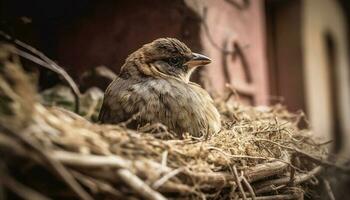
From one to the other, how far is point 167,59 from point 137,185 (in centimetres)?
134

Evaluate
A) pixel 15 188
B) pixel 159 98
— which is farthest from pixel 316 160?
pixel 15 188

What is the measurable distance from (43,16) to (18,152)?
2.67 meters

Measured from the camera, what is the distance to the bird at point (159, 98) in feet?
7.06

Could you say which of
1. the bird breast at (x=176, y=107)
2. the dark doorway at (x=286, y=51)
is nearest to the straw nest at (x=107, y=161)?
the bird breast at (x=176, y=107)

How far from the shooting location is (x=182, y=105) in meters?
2.20

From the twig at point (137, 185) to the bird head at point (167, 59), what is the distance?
3.98 feet

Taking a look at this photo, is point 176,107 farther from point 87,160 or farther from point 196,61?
point 87,160

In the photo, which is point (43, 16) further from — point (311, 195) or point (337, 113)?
point (337, 113)

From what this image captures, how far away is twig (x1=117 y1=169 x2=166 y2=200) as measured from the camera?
1315 mm

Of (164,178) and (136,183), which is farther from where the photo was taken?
(164,178)

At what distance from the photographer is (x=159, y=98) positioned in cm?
221

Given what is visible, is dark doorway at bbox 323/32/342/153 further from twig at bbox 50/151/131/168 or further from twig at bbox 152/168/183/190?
twig at bbox 50/151/131/168

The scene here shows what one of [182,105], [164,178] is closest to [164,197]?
[164,178]

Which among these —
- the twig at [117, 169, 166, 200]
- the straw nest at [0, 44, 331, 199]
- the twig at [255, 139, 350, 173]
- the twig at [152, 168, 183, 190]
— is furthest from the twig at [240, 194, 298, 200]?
the twig at [117, 169, 166, 200]
